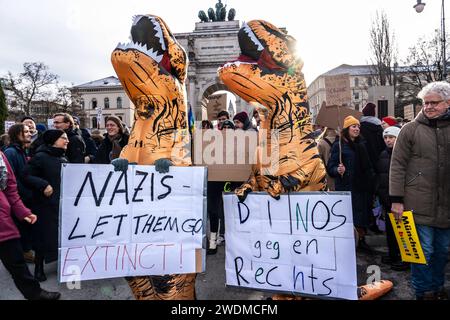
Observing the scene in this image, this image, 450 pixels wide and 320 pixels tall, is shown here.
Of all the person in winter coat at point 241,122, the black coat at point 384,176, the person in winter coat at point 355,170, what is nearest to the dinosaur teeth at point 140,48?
the person in winter coat at point 241,122

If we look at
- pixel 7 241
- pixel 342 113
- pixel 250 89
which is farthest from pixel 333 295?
pixel 7 241

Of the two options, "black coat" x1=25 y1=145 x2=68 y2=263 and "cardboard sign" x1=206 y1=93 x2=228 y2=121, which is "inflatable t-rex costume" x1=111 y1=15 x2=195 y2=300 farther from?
"cardboard sign" x1=206 y1=93 x2=228 y2=121

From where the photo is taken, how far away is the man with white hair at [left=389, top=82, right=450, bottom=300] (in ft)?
9.26

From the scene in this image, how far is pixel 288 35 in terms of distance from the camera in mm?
2631

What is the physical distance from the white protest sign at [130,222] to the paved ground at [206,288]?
111cm

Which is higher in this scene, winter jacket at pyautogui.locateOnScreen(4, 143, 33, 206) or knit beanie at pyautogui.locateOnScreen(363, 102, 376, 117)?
knit beanie at pyautogui.locateOnScreen(363, 102, 376, 117)

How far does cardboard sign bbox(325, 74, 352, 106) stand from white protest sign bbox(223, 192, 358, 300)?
10.5ft

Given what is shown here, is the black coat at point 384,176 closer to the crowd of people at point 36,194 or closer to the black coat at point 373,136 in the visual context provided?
the black coat at point 373,136

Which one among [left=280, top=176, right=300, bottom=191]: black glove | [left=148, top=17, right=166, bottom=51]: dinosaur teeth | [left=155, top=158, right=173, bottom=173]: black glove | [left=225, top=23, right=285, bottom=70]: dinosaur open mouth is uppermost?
[left=148, top=17, right=166, bottom=51]: dinosaur teeth

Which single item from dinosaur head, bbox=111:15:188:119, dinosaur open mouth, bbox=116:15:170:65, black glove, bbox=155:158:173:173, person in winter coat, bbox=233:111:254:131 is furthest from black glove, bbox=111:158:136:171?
person in winter coat, bbox=233:111:254:131

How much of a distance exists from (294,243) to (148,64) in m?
1.66

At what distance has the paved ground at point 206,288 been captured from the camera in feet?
11.2

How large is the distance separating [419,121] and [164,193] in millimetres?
2202
